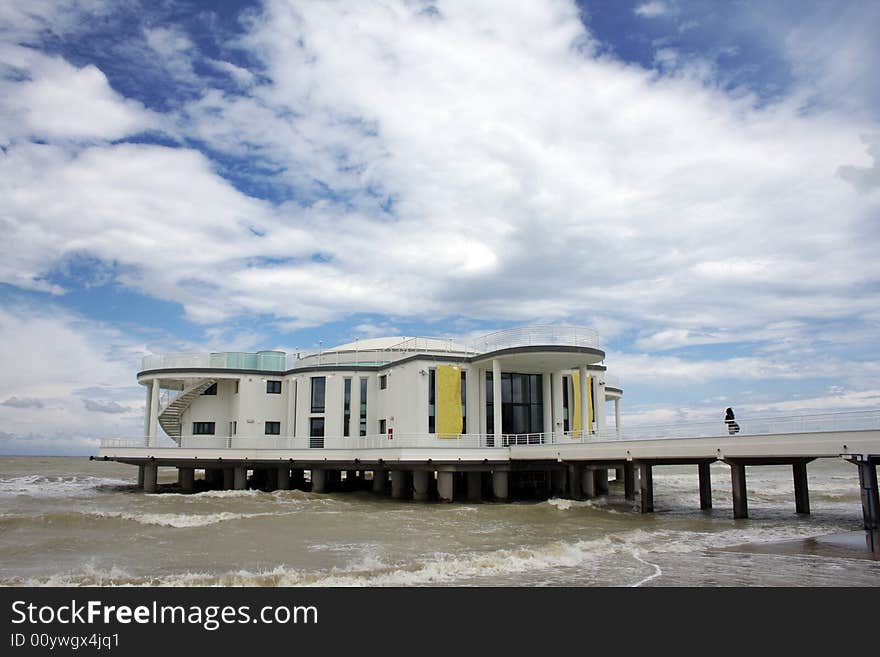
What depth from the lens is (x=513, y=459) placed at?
29.8 m

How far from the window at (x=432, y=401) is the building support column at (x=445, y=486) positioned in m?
2.85

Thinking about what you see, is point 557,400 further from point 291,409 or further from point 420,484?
point 291,409

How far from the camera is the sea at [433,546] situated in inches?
496

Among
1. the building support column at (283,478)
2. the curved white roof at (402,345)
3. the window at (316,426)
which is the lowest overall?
the building support column at (283,478)

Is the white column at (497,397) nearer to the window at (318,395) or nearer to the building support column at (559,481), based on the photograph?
the building support column at (559,481)

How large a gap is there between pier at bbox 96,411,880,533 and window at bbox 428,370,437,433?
0.73m

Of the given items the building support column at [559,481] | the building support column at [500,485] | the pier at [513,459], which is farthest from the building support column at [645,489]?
the building support column at [559,481]

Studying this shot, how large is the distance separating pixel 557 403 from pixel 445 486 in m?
7.53

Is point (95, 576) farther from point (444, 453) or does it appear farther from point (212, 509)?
point (444, 453)

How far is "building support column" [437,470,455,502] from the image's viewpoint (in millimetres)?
29344

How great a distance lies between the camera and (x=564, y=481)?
106 ft
